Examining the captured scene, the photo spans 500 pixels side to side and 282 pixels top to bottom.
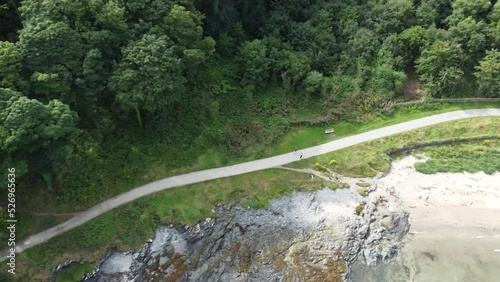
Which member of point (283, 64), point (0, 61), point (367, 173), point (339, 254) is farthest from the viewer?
point (283, 64)

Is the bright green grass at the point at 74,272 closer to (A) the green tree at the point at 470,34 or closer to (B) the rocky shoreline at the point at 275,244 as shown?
(B) the rocky shoreline at the point at 275,244

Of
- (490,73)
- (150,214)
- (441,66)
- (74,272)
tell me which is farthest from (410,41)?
(74,272)

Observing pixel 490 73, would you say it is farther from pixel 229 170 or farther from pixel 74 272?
pixel 74 272

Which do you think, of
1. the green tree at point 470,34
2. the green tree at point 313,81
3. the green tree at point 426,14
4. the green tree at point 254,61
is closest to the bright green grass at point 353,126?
the green tree at point 313,81

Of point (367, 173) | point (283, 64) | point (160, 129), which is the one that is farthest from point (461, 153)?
point (160, 129)

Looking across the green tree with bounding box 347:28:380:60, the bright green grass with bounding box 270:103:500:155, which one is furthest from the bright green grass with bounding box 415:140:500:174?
the green tree with bounding box 347:28:380:60

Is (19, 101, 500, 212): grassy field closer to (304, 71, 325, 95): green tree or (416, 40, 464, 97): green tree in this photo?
(304, 71, 325, 95): green tree

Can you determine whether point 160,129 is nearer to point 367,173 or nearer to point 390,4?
point 367,173
